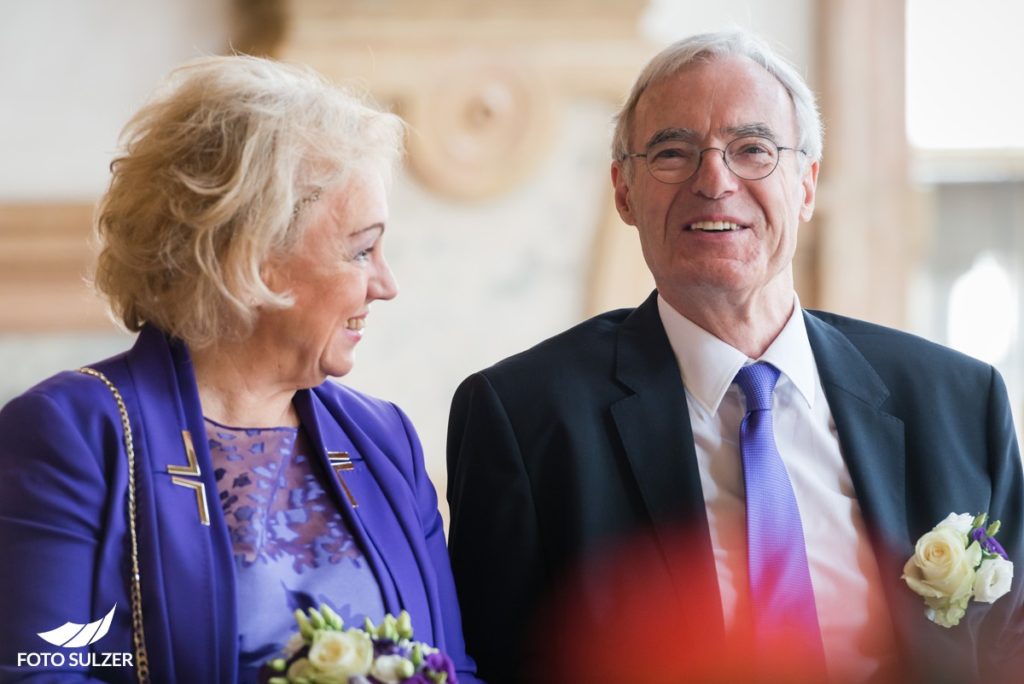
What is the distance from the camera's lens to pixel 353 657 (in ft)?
5.68

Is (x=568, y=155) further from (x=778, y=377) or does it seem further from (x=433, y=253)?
(x=778, y=377)

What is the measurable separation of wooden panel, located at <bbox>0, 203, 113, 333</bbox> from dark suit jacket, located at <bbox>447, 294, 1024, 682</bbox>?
9.43ft

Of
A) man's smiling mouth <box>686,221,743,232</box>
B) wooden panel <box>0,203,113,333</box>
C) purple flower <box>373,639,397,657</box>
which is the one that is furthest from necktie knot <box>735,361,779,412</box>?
wooden panel <box>0,203,113,333</box>

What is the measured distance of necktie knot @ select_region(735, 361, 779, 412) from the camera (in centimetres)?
235

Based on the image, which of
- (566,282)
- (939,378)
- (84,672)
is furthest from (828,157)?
(84,672)

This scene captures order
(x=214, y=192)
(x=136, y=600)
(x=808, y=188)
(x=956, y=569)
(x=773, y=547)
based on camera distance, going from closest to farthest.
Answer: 1. (x=136, y=600)
2. (x=214, y=192)
3. (x=956, y=569)
4. (x=773, y=547)
5. (x=808, y=188)

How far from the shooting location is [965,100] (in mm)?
6156

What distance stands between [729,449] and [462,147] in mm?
2843

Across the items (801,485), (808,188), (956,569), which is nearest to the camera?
(956,569)

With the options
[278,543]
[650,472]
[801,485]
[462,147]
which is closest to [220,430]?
[278,543]

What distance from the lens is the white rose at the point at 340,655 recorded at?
172cm

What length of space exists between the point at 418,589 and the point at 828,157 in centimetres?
Result: 367

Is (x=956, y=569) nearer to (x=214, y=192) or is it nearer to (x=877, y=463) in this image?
(x=877, y=463)

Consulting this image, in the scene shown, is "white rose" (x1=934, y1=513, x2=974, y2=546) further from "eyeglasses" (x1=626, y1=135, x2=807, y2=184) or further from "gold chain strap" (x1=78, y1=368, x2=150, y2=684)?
"gold chain strap" (x1=78, y1=368, x2=150, y2=684)
